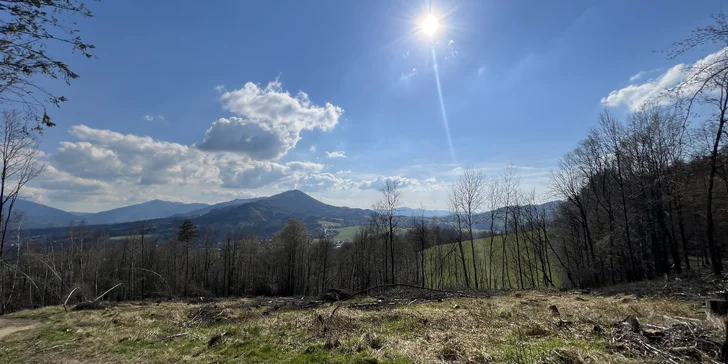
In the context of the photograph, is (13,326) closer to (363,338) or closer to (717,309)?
(363,338)

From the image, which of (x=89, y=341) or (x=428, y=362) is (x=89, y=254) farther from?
(x=428, y=362)

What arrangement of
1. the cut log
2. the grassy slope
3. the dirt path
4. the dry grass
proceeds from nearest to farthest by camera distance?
the dry grass → the cut log → the dirt path → the grassy slope

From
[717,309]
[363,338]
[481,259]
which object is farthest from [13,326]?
[481,259]

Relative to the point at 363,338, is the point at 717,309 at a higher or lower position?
higher

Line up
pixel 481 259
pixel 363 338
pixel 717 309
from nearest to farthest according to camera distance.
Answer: pixel 717 309, pixel 363 338, pixel 481 259

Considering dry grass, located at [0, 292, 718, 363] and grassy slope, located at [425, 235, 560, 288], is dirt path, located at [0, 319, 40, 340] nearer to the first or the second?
dry grass, located at [0, 292, 718, 363]

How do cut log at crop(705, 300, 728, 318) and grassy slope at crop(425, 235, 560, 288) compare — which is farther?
grassy slope at crop(425, 235, 560, 288)

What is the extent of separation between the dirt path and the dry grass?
1250mm

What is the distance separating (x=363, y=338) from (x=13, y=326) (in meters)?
17.8

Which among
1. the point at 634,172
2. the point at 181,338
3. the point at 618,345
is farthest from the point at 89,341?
the point at 634,172

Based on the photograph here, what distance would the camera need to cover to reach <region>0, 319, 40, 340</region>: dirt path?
1275cm

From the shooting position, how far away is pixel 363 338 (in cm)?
757

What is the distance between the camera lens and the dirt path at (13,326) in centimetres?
1275

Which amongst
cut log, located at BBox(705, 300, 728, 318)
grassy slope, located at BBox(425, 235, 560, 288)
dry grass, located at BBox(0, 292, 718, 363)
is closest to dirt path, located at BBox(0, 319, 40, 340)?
dry grass, located at BBox(0, 292, 718, 363)
